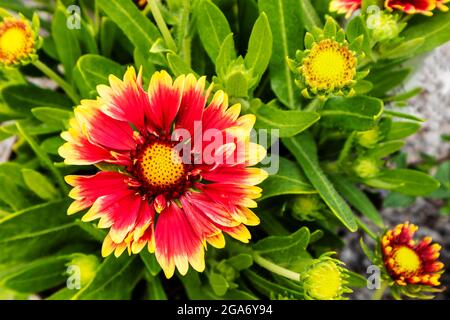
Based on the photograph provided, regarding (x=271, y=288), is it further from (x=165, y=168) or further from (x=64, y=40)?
(x=64, y=40)

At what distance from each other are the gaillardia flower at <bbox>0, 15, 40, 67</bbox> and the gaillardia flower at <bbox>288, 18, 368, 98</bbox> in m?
0.46

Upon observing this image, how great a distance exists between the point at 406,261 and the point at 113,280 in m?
0.54

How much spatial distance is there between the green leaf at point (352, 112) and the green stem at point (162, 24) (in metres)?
0.28

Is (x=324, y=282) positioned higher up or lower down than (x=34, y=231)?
lower down

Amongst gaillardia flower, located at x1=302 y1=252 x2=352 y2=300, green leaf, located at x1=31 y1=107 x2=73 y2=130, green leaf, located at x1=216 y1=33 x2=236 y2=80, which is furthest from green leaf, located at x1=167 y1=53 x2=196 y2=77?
gaillardia flower, located at x1=302 y1=252 x2=352 y2=300

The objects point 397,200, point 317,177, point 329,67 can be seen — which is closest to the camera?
point 329,67

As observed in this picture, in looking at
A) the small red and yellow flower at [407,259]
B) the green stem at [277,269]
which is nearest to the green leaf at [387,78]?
the small red and yellow flower at [407,259]

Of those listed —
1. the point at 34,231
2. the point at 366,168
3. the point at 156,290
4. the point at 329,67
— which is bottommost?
the point at 156,290

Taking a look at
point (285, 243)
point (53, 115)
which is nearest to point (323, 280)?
point (285, 243)

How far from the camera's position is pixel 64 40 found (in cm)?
107

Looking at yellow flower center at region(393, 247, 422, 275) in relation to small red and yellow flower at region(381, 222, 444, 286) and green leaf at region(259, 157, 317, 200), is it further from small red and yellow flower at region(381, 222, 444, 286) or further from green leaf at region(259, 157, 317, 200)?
green leaf at region(259, 157, 317, 200)

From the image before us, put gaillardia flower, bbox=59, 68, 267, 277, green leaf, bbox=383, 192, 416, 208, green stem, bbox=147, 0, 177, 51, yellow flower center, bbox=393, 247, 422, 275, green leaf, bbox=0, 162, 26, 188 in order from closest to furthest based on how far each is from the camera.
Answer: gaillardia flower, bbox=59, 68, 267, 277
green stem, bbox=147, 0, 177, 51
yellow flower center, bbox=393, 247, 422, 275
green leaf, bbox=0, 162, 26, 188
green leaf, bbox=383, 192, 416, 208

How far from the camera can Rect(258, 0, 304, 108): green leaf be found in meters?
0.90
